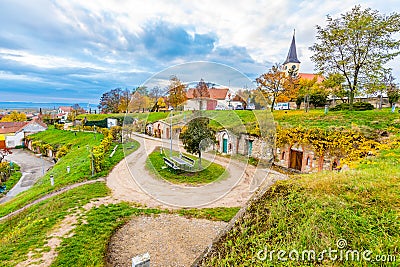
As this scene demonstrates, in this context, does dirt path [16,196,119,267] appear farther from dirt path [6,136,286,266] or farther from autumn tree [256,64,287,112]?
autumn tree [256,64,287,112]

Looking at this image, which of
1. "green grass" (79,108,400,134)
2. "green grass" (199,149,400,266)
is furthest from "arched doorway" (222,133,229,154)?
"green grass" (199,149,400,266)

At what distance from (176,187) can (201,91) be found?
16.7ft

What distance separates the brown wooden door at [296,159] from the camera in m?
12.4

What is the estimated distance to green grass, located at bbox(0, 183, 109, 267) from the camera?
523cm

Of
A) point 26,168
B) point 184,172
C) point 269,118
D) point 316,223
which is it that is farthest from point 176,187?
point 26,168

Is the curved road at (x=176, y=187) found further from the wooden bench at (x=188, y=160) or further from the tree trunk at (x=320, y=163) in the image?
the tree trunk at (x=320, y=163)

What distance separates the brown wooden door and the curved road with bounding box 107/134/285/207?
2868mm

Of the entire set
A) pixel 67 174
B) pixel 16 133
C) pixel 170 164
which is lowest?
pixel 67 174

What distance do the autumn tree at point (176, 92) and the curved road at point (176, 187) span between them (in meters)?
2.83

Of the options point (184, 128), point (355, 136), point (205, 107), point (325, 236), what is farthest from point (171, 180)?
point (355, 136)

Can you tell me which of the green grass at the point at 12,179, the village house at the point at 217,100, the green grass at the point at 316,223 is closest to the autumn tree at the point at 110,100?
the green grass at the point at 12,179

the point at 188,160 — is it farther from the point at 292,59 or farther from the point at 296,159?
the point at 292,59

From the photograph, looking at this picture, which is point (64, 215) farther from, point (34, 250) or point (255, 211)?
point (255, 211)

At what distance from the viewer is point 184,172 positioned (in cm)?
1131
